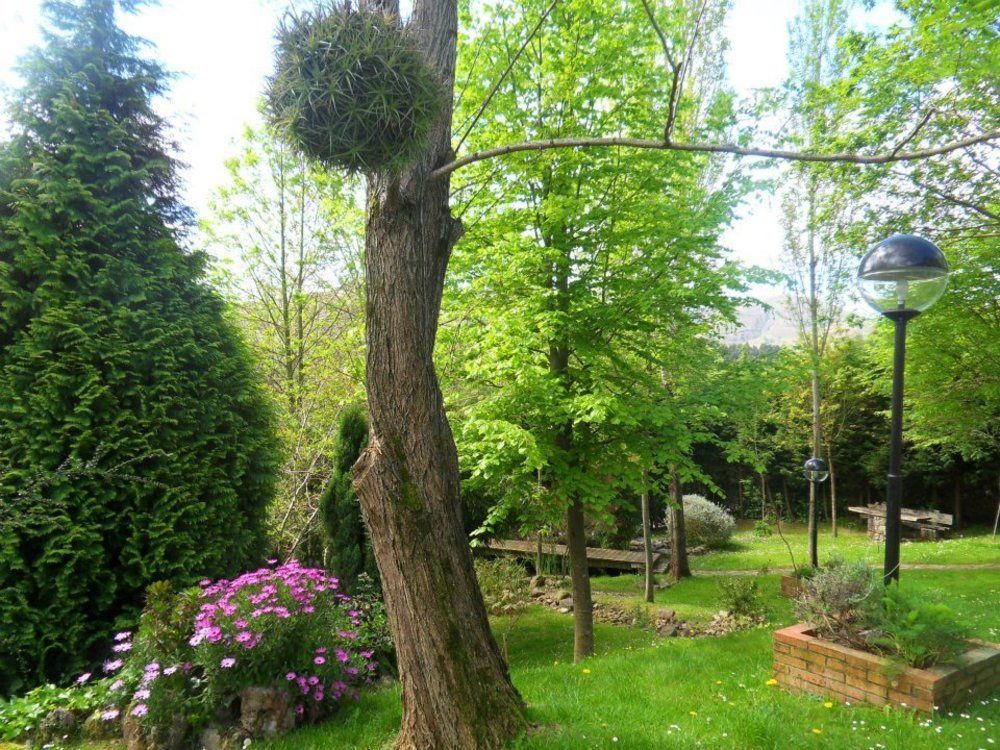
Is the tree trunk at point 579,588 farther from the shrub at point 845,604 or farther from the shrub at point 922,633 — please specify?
the shrub at point 922,633

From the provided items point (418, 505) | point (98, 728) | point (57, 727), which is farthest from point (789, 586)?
point (57, 727)

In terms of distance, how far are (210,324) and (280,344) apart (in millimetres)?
3819

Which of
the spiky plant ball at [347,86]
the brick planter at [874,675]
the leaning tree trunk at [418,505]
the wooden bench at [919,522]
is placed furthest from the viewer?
the wooden bench at [919,522]

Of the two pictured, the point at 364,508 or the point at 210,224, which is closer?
the point at 364,508

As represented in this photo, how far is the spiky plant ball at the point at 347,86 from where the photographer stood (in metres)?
2.06

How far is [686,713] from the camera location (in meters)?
3.35

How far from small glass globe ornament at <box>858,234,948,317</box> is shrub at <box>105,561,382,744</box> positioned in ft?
14.1

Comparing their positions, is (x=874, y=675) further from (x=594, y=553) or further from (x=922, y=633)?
(x=594, y=553)

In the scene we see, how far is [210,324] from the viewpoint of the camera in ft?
16.9

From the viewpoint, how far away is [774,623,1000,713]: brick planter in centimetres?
324

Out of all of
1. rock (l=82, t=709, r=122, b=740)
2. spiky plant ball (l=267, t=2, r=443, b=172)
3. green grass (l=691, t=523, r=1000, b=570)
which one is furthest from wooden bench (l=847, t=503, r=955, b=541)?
spiky plant ball (l=267, t=2, r=443, b=172)

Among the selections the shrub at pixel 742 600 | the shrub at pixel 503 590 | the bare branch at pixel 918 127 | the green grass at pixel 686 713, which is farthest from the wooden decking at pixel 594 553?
the bare branch at pixel 918 127

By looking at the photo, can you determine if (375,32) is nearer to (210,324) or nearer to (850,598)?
(210,324)

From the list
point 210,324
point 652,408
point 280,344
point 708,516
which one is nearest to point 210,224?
point 280,344
